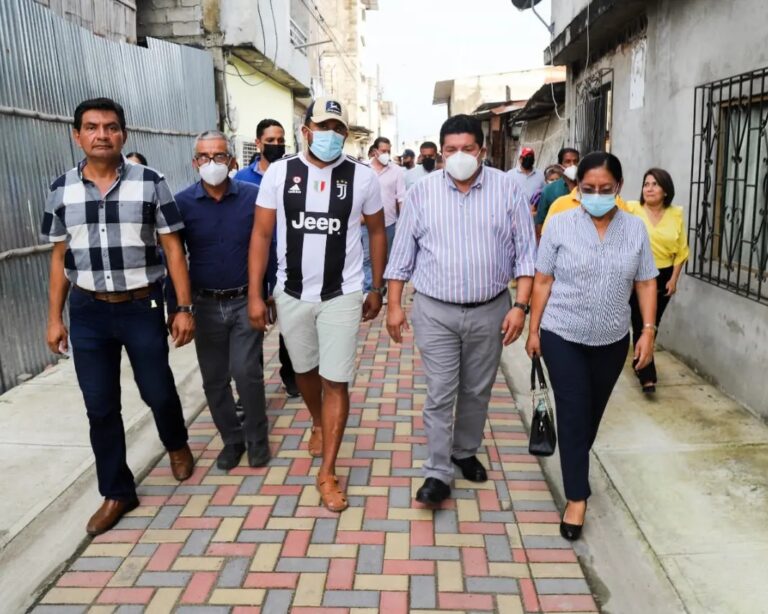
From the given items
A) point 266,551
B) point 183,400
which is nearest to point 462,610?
point 266,551

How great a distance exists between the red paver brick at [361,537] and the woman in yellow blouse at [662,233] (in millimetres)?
2662

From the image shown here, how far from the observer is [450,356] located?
11.5ft

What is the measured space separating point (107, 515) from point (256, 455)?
904 millimetres

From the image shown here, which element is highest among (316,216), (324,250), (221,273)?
(316,216)

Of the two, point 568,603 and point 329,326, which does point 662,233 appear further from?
point 568,603

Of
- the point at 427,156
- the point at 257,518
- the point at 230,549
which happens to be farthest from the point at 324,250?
the point at 427,156

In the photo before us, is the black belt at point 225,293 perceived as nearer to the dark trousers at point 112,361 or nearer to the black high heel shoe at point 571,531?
the dark trousers at point 112,361

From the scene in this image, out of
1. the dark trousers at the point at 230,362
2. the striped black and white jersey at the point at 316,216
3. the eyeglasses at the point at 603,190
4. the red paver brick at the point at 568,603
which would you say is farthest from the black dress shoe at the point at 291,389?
the eyeglasses at the point at 603,190

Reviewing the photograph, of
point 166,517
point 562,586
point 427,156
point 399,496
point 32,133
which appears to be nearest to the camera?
point 562,586

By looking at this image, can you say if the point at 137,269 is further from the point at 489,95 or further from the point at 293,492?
the point at 489,95

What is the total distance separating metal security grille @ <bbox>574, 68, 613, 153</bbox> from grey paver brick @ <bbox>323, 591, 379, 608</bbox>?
657cm

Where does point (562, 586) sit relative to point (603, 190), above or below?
below

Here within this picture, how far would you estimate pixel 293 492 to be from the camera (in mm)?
3742

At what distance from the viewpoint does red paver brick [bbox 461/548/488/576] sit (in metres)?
3.04
